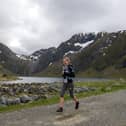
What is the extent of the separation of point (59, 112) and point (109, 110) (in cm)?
324

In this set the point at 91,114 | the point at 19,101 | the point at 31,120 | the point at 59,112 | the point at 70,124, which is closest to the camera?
the point at 70,124

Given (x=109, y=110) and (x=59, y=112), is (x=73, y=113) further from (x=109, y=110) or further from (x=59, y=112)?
(x=109, y=110)

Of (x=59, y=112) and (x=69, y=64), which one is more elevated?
(x=69, y=64)

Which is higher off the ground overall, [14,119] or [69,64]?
[69,64]

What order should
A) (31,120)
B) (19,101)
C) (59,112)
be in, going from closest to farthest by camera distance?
(31,120), (59,112), (19,101)

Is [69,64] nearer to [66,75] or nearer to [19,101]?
[66,75]

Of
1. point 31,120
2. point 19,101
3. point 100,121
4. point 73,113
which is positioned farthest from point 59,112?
point 19,101

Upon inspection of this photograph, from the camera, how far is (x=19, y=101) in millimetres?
40531

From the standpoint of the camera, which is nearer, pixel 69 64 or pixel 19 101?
pixel 69 64

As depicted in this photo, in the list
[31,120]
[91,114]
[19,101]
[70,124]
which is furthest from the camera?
[19,101]

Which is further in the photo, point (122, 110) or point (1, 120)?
point (122, 110)

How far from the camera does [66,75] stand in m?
22.6

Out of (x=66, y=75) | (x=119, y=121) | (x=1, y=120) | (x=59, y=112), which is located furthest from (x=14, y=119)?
(x=119, y=121)

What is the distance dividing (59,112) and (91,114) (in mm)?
2354
